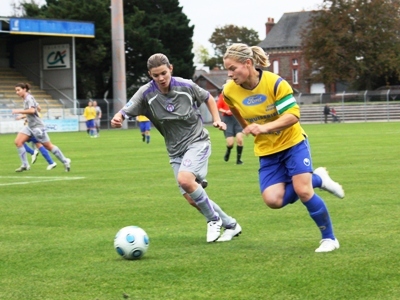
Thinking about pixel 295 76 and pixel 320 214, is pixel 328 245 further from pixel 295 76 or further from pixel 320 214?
pixel 295 76

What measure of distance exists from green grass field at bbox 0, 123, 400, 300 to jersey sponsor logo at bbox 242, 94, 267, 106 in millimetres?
1340

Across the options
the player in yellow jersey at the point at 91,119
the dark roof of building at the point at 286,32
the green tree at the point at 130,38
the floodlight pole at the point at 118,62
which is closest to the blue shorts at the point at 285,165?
the player in yellow jersey at the point at 91,119

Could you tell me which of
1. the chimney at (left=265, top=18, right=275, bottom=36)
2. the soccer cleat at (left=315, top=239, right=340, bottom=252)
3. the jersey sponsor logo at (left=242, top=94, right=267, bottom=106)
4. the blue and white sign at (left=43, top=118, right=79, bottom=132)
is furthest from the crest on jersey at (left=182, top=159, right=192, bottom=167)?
the chimney at (left=265, top=18, right=275, bottom=36)

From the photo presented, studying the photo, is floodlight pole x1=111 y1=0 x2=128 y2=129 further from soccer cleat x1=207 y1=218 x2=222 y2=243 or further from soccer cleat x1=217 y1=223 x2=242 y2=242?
soccer cleat x1=207 y1=218 x2=222 y2=243

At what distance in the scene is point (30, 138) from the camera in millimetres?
18875

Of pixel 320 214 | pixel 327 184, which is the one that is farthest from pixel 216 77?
pixel 320 214

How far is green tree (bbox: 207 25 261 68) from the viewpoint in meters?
121

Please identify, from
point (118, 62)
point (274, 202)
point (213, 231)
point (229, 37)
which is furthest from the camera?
point (229, 37)

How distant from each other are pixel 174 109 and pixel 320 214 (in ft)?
6.81

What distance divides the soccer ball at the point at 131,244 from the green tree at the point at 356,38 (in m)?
69.2

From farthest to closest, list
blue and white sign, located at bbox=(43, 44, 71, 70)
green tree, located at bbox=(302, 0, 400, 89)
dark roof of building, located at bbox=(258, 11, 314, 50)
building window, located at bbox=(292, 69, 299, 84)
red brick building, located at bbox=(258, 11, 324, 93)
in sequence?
1. dark roof of building, located at bbox=(258, 11, 314, 50)
2. building window, located at bbox=(292, 69, 299, 84)
3. red brick building, located at bbox=(258, 11, 324, 93)
4. green tree, located at bbox=(302, 0, 400, 89)
5. blue and white sign, located at bbox=(43, 44, 71, 70)

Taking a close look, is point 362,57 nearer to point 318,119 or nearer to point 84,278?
point 318,119

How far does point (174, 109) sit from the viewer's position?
341 inches

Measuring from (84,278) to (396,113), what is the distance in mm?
56611
